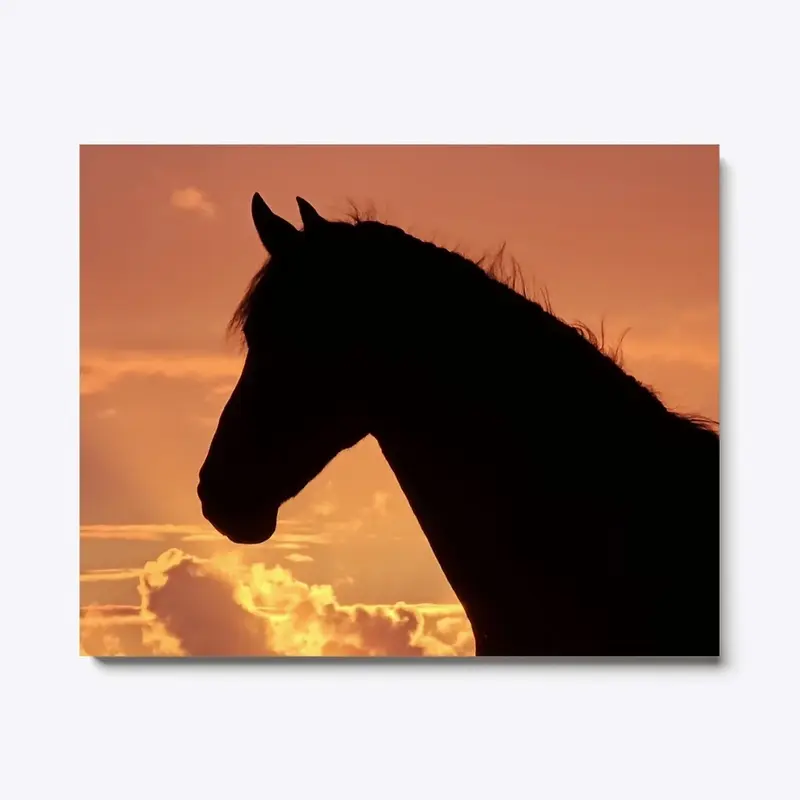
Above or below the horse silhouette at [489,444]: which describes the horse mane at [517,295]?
above

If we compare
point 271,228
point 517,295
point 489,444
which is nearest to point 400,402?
point 489,444

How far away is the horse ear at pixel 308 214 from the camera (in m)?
1.87

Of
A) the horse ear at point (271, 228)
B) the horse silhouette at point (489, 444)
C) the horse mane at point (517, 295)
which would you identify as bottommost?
the horse silhouette at point (489, 444)

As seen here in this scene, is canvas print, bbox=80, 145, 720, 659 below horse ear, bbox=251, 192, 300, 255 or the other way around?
below

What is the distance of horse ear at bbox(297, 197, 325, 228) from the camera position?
187cm

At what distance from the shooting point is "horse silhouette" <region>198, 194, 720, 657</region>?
1.84m

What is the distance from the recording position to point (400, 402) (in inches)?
73.4

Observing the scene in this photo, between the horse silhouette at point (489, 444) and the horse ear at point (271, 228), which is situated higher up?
Result: the horse ear at point (271, 228)

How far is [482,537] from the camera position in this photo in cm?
186

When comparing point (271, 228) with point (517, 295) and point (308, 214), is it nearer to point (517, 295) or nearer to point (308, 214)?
point (308, 214)

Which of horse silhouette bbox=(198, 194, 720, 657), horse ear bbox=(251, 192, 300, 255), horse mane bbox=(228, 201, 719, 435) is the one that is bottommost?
horse silhouette bbox=(198, 194, 720, 657)

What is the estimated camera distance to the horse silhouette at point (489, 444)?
6.03ft

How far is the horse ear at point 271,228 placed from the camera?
188 centimetres
